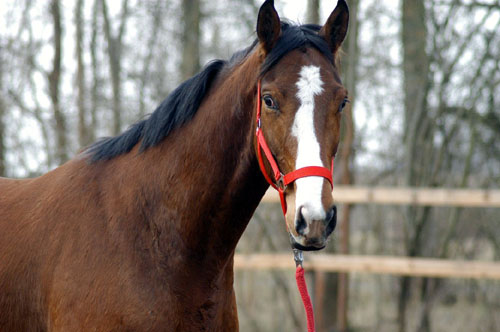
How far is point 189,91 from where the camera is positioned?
2.56 meters

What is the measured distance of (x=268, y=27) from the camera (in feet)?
7.64

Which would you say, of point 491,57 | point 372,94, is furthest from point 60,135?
point 491,57

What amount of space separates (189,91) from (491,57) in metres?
5.33

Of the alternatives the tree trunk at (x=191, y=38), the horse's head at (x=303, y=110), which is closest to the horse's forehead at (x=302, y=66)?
the horse's head at (x=303, y=110)

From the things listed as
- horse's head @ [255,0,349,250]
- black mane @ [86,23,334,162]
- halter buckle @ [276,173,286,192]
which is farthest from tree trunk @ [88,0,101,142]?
halter buckle @ [276,173,286,192]

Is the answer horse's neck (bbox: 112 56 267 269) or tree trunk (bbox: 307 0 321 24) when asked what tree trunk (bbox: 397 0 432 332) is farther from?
horse's neck (bbox: 112 56 267 269)

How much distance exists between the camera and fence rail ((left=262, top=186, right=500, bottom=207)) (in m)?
5.37

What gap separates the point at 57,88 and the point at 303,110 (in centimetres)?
862

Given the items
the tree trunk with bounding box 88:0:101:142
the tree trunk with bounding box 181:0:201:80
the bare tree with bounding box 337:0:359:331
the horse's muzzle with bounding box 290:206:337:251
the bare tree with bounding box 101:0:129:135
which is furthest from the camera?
the bare tree with bounding box 101:0:129:135

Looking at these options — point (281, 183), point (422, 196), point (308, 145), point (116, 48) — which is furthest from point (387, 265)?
point (116, 48)

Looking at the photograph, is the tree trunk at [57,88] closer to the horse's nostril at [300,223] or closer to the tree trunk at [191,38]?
the tree trunk at [191,38]

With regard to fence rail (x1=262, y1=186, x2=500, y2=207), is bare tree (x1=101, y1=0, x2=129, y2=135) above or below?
above

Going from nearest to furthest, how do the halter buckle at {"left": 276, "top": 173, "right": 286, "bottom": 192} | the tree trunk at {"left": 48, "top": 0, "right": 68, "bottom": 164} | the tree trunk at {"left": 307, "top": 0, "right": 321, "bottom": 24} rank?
1. the halter buckle at {"left": 276, "top": 173, "right": 286, "bottom": 192}
2. the tree trunk at {"left": 307, "top": 0, "right": 321, "bottom": 24}
3. the tree trunk at {"left": 48, "top": 0, "right": 68, "bottom": 164}

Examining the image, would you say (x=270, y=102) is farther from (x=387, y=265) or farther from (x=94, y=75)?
(x=94, y=75)
